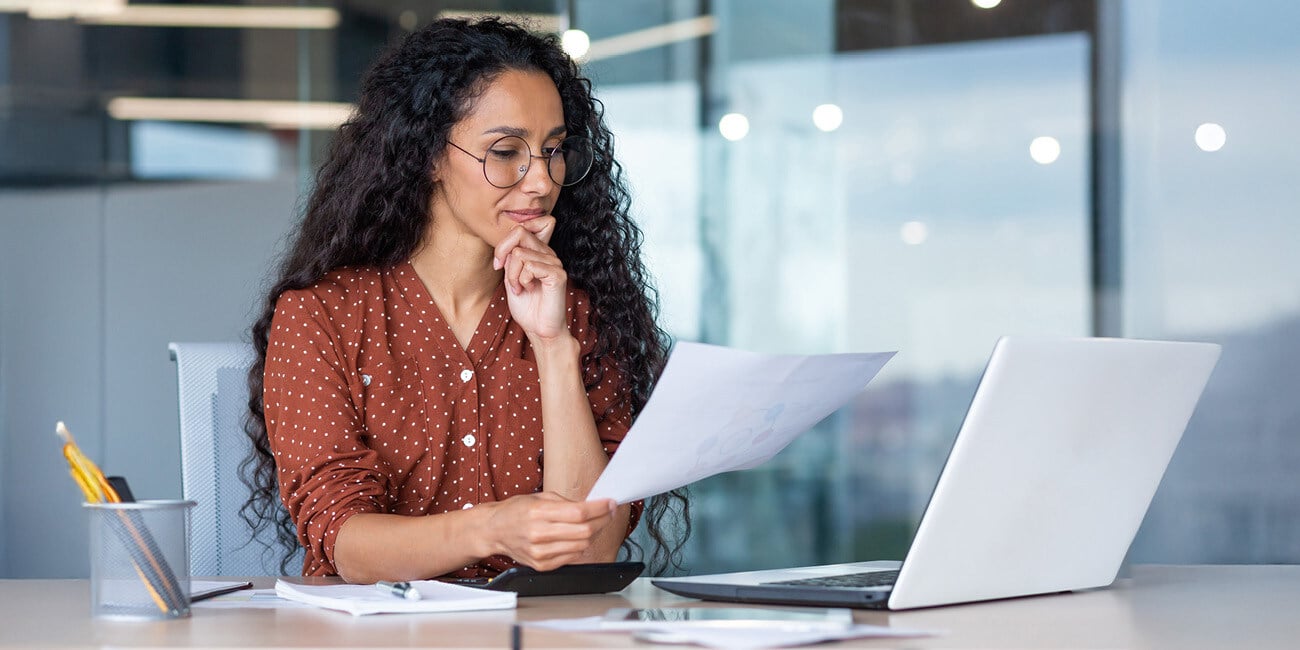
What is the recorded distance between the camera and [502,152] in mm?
1690

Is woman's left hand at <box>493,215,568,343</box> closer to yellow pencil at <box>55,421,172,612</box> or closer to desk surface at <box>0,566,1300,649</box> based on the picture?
desk surface at <box>0,566,1300,649</box>

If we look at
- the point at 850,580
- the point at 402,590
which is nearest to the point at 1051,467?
→ the point at 850,580

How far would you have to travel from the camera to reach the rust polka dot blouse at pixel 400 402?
60.7 inches

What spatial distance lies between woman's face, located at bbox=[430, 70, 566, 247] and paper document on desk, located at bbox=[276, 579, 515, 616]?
614mm

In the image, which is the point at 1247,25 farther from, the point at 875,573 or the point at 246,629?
the point at 246,629

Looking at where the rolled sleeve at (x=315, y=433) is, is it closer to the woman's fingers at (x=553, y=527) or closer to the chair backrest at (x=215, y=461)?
the chair backrest at (x=215, y=461)

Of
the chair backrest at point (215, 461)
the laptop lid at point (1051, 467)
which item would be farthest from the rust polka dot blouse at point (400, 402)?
the laptop lid at point (1051, 467)

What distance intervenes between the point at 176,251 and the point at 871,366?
11.3ft

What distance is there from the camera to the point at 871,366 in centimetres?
120

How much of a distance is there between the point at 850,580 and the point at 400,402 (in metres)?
0.70

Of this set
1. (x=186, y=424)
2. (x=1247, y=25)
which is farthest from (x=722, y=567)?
(x=186, y=424)

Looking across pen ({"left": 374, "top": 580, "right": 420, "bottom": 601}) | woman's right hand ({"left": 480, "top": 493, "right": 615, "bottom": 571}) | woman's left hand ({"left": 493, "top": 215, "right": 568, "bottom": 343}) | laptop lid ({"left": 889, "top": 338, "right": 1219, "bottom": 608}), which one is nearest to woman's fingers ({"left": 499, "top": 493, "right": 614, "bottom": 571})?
woman's right hand ({"left": 480, "top": 493, "right": 615, "bottom": 571})

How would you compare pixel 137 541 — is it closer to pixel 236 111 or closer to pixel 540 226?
pixel 540 226

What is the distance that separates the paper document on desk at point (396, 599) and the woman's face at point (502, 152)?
2.02ft
